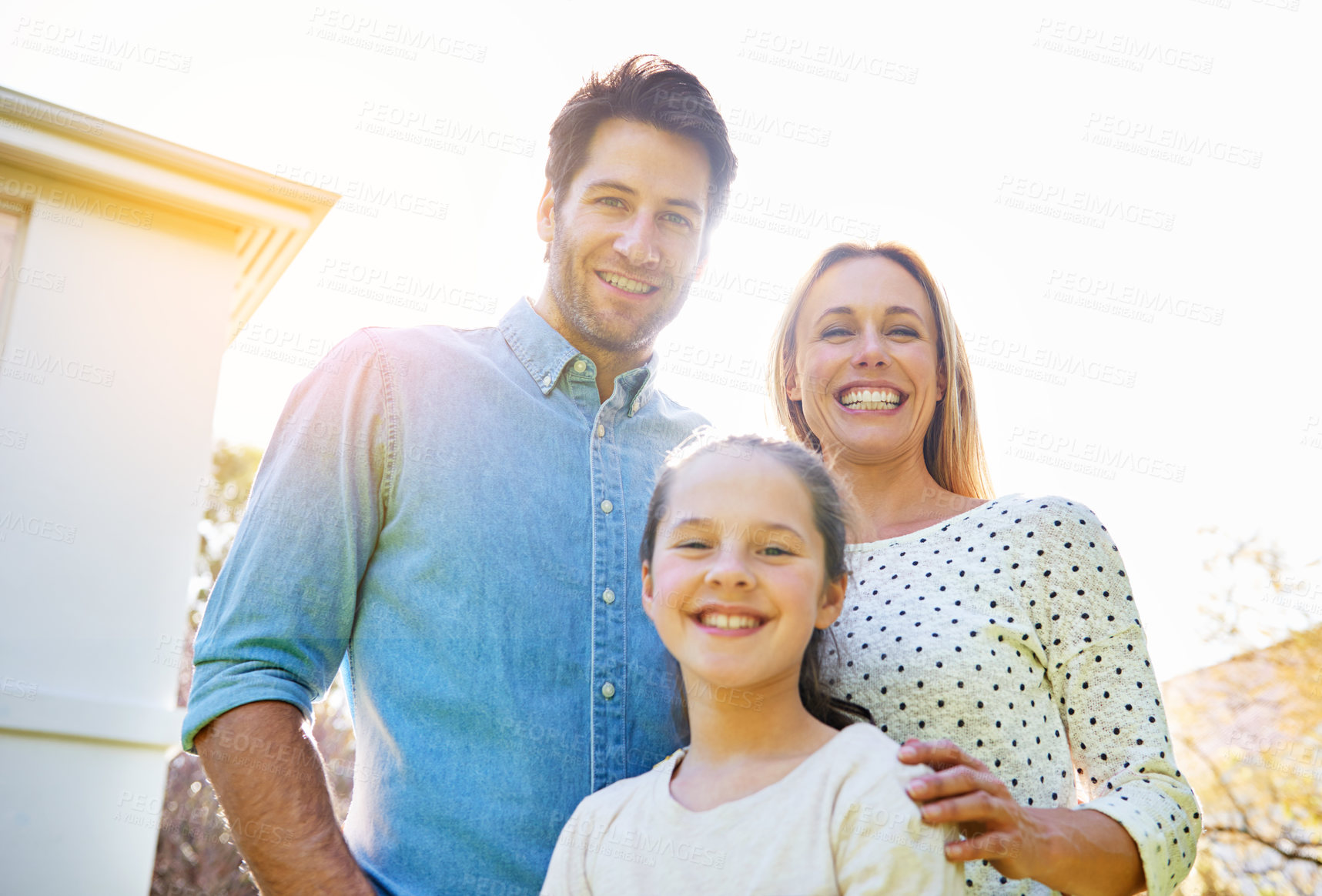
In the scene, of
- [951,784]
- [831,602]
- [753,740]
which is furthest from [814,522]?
[951,784]

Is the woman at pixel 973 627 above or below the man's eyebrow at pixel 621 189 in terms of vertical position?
below

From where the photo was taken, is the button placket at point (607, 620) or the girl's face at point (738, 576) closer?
the girl's face at point (738, 576)

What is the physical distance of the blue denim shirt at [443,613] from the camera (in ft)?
6.35

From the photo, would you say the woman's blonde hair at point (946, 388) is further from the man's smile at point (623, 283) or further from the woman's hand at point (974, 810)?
the woman's hand at point (974, 810)

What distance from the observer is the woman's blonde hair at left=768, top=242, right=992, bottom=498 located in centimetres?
272

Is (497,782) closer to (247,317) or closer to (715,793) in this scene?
(715,793)

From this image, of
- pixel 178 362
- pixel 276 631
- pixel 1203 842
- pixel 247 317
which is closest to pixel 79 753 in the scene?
pixel 178 362

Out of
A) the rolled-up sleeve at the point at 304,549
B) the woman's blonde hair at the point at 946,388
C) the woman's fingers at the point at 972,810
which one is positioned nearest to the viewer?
the woman's fingers at the point at 972,810

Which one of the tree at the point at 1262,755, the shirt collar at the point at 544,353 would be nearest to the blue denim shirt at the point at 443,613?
the shirt collar at the point at 544,353

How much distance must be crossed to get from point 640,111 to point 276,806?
6.20ft

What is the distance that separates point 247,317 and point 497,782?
15.6 feet

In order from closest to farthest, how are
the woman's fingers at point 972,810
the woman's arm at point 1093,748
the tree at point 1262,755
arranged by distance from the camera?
the woman's fingers at point 972,810
the woman's arm at point 1093,748
the tree at point 1262,755

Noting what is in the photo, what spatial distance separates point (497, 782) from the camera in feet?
6.42

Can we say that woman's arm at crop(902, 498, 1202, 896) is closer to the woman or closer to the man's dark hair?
the woman
